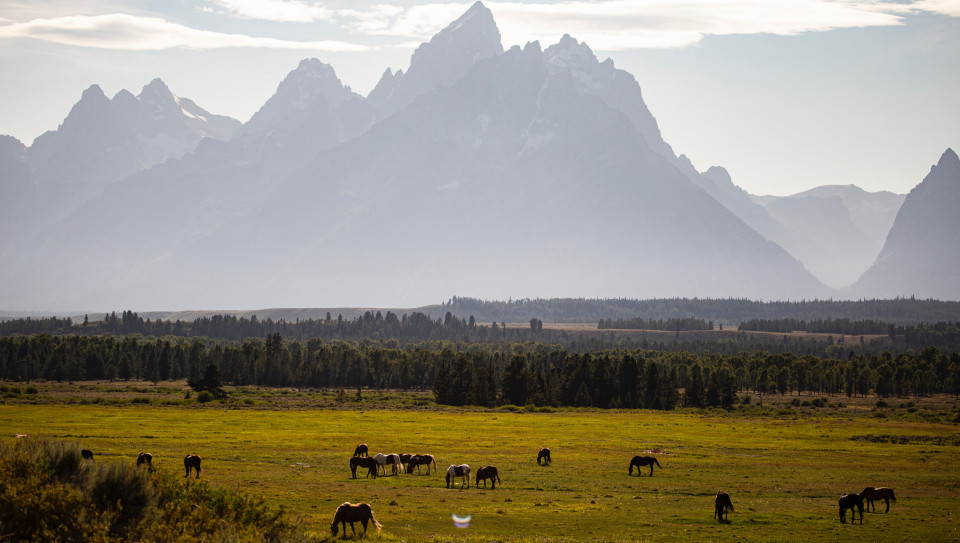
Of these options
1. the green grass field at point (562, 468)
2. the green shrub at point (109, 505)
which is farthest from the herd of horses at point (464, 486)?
the green shrub at point (109, 505)

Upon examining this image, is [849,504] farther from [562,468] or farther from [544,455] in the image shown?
[544,455]

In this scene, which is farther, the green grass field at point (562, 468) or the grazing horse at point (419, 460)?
the grazing horse at point (419, 460)

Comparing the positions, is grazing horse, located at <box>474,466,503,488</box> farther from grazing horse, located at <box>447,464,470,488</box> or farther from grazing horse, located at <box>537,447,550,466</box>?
grazing horse, located at <box>537,447,550,466</box>

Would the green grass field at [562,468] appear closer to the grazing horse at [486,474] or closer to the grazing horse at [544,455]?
the grazing horse at [486,474]

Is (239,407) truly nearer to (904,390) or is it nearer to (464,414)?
(464,414)

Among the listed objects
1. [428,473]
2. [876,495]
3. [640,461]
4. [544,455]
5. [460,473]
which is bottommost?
[428,473]

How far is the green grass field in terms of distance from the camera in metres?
41.2

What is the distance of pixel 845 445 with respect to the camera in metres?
89.8

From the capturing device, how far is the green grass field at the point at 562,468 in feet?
135

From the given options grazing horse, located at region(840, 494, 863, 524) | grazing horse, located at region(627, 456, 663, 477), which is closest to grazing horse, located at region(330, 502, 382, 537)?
grazing horse, located at region(840, 494, 863, 524)

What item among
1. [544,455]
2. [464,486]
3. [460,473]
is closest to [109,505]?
[464,486]

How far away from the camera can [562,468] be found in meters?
63.4

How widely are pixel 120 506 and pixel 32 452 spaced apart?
4005 mm

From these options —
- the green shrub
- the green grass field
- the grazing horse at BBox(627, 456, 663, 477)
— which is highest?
the green shrub
